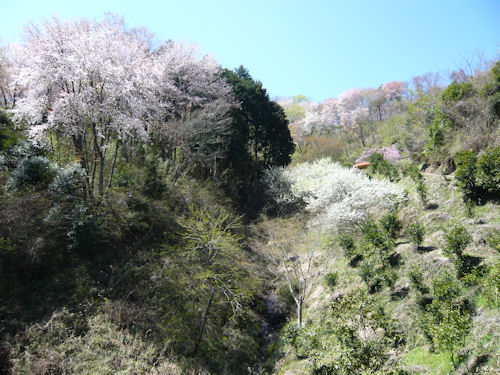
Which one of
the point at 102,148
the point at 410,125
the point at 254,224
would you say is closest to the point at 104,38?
the point at 102,148

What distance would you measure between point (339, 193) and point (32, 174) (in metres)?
13.7

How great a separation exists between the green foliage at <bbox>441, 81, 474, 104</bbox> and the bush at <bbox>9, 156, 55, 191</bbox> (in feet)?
58.2

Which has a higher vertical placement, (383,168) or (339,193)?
(383,168)

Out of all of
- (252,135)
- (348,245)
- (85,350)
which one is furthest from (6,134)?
(348,245)

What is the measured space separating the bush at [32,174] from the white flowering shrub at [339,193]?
12.0m

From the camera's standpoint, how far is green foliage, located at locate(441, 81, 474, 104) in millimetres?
12289

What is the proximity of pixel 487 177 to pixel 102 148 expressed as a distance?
13835mm

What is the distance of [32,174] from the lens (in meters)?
10.3

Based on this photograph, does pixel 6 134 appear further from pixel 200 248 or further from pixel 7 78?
pixel 200 248

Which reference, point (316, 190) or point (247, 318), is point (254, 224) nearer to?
point (316, 190)

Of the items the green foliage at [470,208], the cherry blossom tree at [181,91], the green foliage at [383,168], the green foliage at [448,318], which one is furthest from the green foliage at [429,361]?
the cherry blossom tree at [181,91]

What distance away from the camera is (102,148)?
444 inches

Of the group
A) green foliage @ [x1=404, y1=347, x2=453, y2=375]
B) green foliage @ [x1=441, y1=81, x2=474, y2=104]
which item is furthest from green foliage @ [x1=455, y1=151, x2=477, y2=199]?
green foliage @ [x1=404, y1=347, x2=453, y2=375]

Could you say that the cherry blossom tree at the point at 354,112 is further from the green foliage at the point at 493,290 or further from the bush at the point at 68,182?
the bush at the point at 68,182
